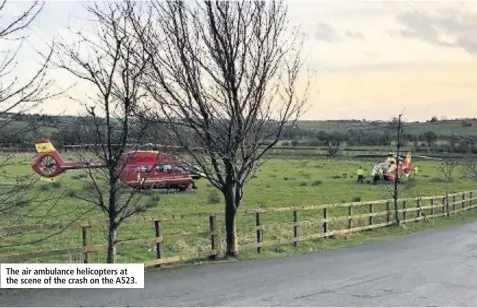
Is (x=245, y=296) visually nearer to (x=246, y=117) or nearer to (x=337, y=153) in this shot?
(x=246, y=117)

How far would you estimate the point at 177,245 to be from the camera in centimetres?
1717

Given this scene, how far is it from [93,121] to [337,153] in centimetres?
9366

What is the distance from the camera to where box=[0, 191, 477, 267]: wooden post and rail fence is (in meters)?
11.0

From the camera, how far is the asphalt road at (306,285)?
9.30 meters

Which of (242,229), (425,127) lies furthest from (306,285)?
(425,127)

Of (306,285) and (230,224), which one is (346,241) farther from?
(306,285)

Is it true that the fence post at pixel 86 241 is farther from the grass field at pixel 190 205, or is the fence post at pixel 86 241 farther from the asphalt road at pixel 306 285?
the asphalt road at pixel 306 285

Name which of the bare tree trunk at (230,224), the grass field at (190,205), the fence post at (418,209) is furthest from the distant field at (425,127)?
the bare tree trunk at (230,224)

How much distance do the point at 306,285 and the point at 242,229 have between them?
800cm

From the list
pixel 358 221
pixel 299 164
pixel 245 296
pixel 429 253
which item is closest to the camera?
pixel 245 296

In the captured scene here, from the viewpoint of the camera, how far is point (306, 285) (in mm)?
10773

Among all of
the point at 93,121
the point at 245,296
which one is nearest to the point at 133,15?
the point at 93,121

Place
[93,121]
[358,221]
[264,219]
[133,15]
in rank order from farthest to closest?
[264,219], [358,221], [133,15], [93,121]

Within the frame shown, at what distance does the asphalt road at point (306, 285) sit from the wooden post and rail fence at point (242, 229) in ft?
2.40
